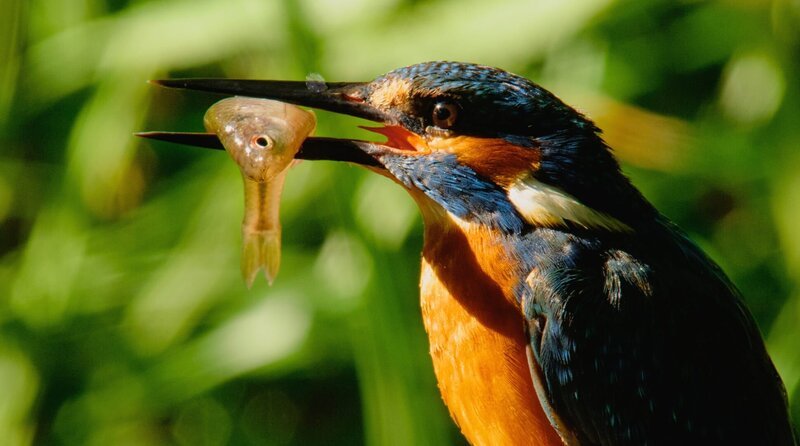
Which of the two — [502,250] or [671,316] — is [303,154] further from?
[671,316]

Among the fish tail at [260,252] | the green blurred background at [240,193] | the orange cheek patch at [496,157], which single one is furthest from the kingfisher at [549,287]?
the green blurred background at [240,193]

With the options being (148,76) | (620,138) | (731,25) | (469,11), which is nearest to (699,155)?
(620,138)

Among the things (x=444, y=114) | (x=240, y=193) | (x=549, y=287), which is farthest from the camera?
(x=240, y=193)

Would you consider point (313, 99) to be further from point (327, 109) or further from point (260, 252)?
point (260, 252)

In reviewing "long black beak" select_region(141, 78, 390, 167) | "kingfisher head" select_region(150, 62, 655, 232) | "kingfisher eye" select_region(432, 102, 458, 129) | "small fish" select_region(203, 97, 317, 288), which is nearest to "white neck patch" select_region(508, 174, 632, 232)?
"kingfisher head" select_region(150, 62, 655, 232)

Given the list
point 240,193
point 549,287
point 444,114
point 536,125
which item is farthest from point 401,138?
point 240,193

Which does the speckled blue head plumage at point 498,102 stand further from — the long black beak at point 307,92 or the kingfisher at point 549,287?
the long black beak at point 307,92
